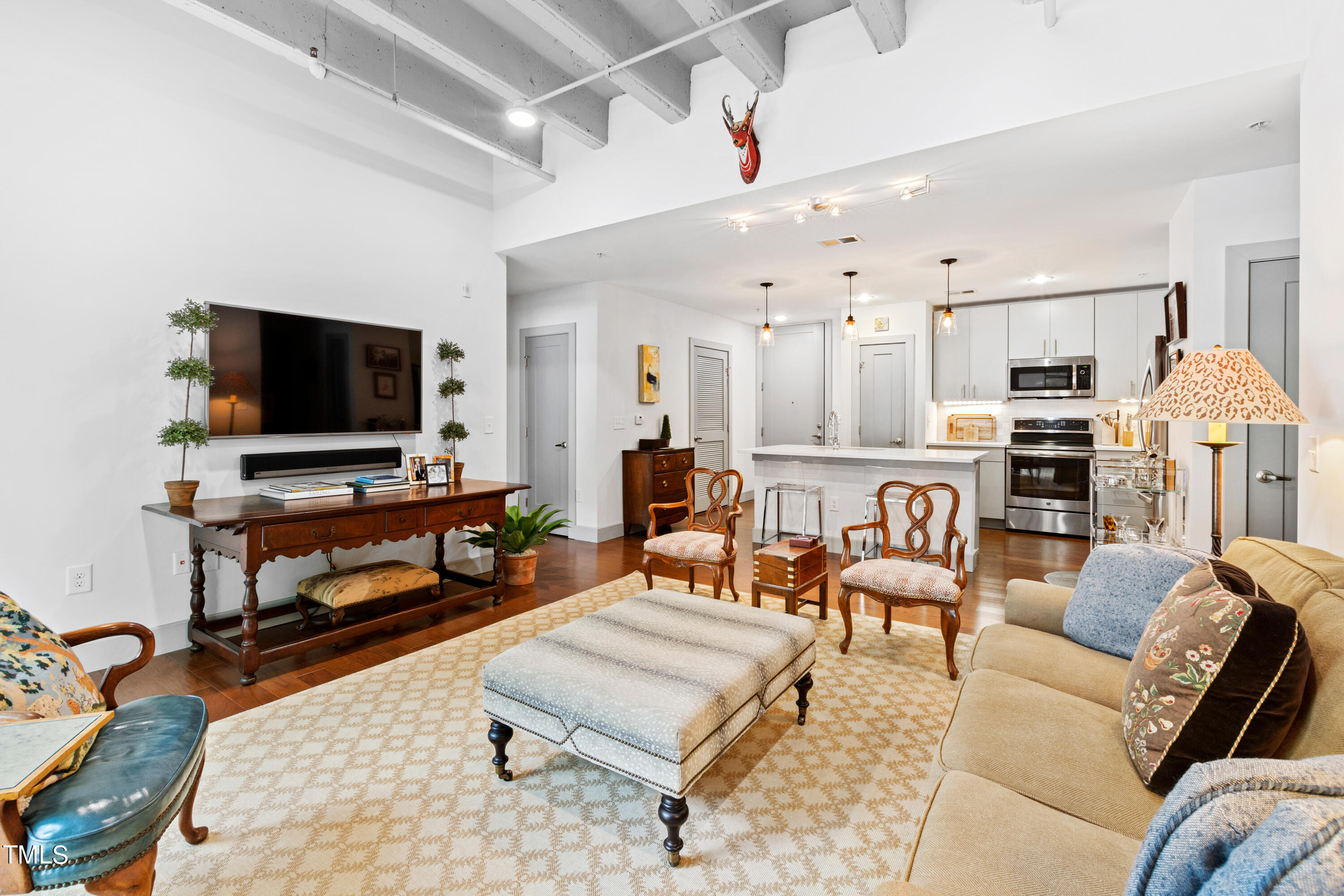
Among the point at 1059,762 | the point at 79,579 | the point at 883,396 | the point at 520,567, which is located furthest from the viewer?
the point at 883,396

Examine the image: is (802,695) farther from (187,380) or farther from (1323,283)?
(187,380)

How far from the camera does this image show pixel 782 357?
820cm

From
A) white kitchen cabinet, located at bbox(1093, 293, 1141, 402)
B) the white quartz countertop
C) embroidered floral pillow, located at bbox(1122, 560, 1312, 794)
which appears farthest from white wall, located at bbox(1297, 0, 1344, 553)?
white kitchen cabinet, located at bbox(1093, 293, 1141, 402)

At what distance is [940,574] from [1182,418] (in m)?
1.16

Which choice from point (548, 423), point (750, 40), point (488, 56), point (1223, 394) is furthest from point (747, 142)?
point (548, 423)

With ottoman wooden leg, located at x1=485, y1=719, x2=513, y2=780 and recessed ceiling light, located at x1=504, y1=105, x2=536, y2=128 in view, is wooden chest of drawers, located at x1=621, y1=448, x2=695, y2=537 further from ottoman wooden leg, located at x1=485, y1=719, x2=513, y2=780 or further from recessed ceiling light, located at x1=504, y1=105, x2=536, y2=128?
ottoman wooden leg, located at x1=485, y1=719, x2=513, y2=780

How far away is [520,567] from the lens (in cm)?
420

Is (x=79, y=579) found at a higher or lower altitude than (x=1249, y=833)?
lower

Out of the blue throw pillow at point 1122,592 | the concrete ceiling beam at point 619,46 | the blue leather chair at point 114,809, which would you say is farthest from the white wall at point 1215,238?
the blue leather chair at point 114,809

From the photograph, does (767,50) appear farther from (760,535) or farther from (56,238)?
(760,535)

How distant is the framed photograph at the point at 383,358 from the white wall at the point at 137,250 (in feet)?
0.75

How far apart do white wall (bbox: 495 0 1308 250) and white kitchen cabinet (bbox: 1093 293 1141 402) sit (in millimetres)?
4218

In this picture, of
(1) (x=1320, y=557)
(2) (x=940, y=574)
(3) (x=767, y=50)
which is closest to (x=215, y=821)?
(2) (x=940, y=574)

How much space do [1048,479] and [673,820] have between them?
594 cm
